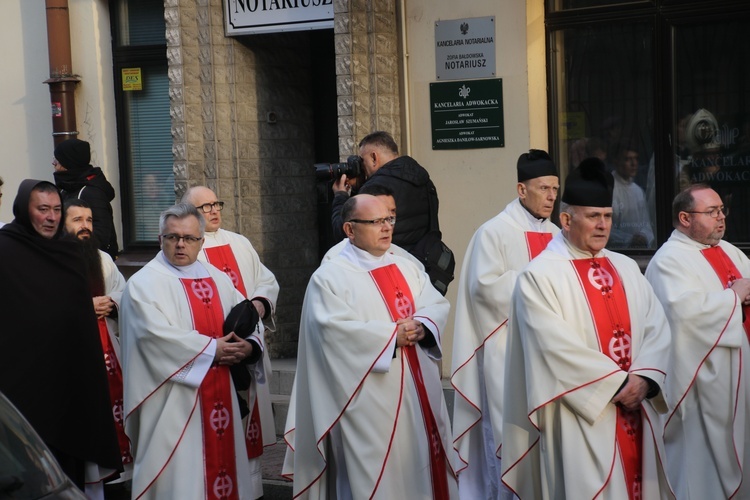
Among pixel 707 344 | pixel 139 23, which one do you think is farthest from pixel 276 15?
pixel 707 344

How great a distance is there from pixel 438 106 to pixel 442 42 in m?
0.50

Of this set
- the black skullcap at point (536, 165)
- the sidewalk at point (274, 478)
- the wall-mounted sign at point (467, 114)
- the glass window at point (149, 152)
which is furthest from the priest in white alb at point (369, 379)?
the glass window at point (149, 152)

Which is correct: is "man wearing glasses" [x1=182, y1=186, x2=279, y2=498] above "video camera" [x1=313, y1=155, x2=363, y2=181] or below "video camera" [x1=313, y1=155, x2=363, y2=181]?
below

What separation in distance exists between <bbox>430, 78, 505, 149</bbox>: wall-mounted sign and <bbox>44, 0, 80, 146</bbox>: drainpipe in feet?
12.3

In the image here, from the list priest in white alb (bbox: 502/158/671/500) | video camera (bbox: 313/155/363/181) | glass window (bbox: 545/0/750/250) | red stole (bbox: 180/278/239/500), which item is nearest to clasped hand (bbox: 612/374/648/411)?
priest in white alb (bbox: 502/158/671/500)

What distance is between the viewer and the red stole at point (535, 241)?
785 centimetres

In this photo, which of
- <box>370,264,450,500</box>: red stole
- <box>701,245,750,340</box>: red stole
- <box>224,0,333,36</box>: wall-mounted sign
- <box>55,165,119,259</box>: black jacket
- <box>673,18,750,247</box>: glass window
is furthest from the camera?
<box>224,0,333,36</box>: wall-mounted sign

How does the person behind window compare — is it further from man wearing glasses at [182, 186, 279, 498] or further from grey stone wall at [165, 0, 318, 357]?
grey stone wall at [165, 0, 318, 357]

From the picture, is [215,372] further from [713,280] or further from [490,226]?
[713,280]

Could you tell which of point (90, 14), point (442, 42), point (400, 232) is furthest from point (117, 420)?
point (90, 14)

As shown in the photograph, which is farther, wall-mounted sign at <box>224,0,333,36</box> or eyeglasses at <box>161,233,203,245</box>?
wall-mounted sign at <box>224,0,333,36</box>

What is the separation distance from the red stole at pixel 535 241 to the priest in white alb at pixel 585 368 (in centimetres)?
169

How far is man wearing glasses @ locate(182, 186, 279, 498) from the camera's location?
27.9 ft

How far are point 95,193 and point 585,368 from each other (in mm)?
5784
